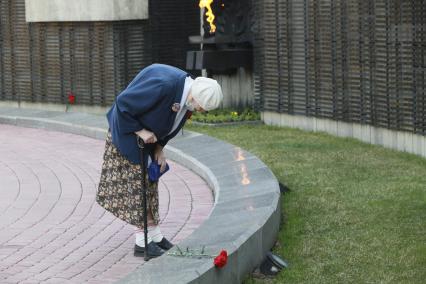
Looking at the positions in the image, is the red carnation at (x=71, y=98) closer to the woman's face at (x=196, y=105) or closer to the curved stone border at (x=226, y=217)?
the curved stone border at (x=226, y=217)

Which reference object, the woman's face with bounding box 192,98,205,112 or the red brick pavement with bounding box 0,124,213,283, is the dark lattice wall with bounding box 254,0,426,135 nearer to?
the red brick pavement with bounding box 0,124,213,283

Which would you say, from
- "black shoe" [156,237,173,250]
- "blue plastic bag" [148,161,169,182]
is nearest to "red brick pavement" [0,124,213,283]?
"black shoe" [156,237,173,250]

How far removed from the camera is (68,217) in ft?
35.1

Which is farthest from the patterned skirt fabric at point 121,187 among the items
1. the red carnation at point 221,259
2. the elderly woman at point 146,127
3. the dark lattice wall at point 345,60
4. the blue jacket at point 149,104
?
the dark lattice wall at point 345,60

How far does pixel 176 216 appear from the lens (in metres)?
10.6

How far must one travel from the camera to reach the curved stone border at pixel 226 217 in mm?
7520

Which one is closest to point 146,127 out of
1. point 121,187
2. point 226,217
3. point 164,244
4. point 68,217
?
point 121,187

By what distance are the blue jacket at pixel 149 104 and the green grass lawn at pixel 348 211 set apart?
1.26 meters

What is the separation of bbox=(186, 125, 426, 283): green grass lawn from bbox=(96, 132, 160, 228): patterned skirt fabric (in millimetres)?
1050

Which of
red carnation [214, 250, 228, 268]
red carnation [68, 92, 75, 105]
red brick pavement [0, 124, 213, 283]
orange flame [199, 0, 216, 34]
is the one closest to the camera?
red carnation [214, 250, 228, 268]

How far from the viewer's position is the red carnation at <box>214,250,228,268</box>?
24.6 ft

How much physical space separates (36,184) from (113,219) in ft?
7.07

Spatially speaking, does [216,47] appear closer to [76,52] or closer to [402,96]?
[76,52]

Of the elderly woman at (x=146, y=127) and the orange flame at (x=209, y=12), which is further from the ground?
the orange flame at (x=209, y=12)
